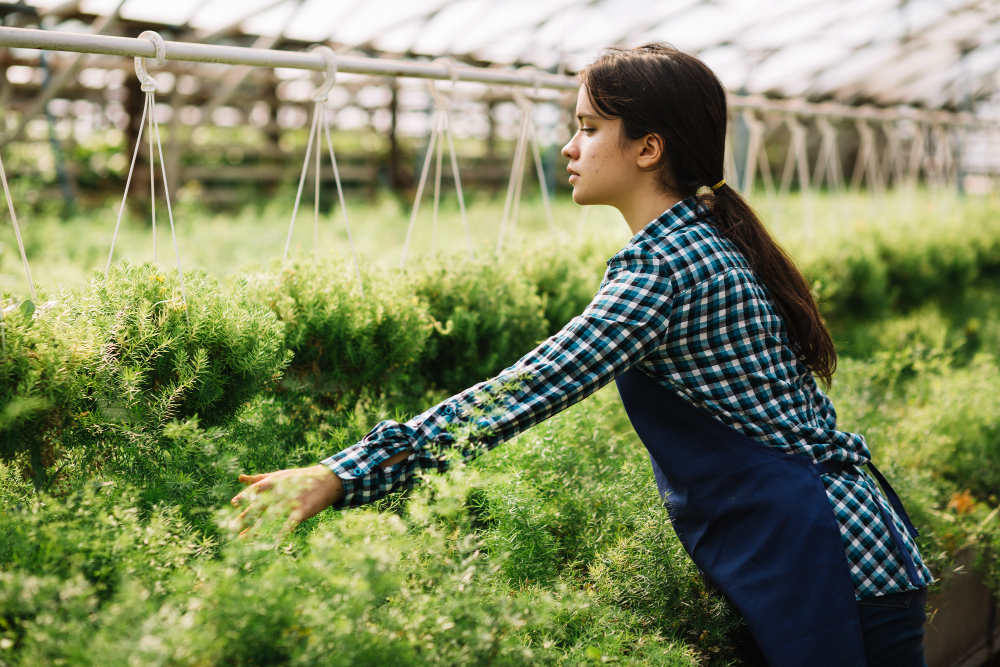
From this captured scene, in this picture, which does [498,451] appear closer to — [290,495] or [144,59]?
[290,495]

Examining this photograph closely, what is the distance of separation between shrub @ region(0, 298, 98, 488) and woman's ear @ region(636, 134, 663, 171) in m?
1.04

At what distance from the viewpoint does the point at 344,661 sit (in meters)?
0.90

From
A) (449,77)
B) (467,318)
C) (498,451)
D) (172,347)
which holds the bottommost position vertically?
(498,451)

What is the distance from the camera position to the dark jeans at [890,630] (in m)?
1.32

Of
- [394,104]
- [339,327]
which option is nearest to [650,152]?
[339,327]

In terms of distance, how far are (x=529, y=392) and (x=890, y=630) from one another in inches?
31.1

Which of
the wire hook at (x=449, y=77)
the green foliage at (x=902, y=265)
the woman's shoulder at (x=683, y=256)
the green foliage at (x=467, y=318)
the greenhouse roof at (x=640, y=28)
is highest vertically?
the greenhouse roof at (x=640, y=28)

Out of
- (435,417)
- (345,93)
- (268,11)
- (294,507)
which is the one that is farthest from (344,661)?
(345,93)

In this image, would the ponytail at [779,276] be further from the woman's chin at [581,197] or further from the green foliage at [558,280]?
the green foliage at [558,280]

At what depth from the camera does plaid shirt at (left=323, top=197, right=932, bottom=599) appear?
1187 millimetres

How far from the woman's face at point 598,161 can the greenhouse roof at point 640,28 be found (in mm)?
3705

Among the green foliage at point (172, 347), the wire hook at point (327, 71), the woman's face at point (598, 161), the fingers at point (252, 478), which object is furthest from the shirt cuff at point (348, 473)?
the wire hook at point (327, 71)

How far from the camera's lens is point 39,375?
3.95 feet

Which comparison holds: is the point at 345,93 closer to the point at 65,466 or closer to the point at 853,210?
the point at 853,210
